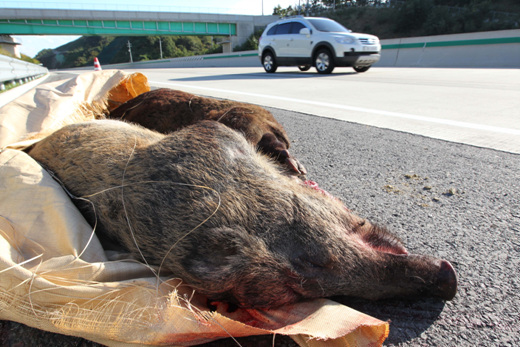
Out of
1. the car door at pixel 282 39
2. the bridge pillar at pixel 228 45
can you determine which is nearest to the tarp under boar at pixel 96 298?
the car door at pixel 282 39

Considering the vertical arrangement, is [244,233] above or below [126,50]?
above

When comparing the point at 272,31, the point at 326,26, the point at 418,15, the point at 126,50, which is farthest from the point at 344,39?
the point at 126,50

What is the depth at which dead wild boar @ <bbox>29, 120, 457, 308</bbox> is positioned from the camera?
5.49ft

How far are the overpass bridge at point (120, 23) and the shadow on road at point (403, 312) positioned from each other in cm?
6259

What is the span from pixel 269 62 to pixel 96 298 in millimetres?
15489

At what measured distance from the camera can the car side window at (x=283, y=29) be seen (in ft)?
49.1

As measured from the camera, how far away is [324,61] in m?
13.9

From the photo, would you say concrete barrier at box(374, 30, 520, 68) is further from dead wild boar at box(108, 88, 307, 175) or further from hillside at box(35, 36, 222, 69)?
hillside at box(35, 36, 222, 69)

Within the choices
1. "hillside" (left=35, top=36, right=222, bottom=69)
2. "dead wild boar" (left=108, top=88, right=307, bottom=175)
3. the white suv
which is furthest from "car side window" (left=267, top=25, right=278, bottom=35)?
"hillside" (left=35, top=36, right=222, bottom=69)

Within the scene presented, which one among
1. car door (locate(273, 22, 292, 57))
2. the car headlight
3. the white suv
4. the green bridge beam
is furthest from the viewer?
the green bridge beam

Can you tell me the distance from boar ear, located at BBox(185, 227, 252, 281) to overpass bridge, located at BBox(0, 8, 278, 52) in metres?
62.4

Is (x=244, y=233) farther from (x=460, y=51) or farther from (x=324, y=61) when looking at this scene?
(x=460, y=51)

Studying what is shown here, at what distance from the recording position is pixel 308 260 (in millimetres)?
1713

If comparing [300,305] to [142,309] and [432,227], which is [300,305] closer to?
[142,309]
